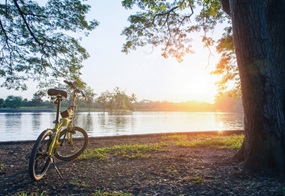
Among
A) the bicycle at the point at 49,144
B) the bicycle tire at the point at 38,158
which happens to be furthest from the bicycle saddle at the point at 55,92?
the bicycle tire at the point at 38,158

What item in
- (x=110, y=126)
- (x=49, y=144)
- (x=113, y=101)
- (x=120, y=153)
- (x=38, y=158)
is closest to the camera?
(x=38, y=158)

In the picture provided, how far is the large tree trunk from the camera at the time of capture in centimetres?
315

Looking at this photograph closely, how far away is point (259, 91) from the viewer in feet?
10.4

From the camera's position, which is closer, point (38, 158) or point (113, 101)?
point (38, 158)

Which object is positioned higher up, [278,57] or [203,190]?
[278,57]

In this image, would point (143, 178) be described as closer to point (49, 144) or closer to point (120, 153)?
point (49, 144)

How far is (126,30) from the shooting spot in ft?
28.7

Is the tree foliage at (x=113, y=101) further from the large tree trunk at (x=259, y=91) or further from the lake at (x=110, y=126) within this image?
the large tree trunk at (x=259, y=91)

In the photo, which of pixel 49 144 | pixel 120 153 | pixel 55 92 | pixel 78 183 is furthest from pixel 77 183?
pixel 120 153

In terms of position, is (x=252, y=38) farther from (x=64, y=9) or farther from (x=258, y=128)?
(x=64, y=9)

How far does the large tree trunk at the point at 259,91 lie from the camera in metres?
3.15

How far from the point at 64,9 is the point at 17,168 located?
645 cm

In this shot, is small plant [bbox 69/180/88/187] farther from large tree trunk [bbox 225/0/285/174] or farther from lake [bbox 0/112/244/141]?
lake [bbox 0/112/244/141]

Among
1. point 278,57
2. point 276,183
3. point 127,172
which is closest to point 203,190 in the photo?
point 276,183
